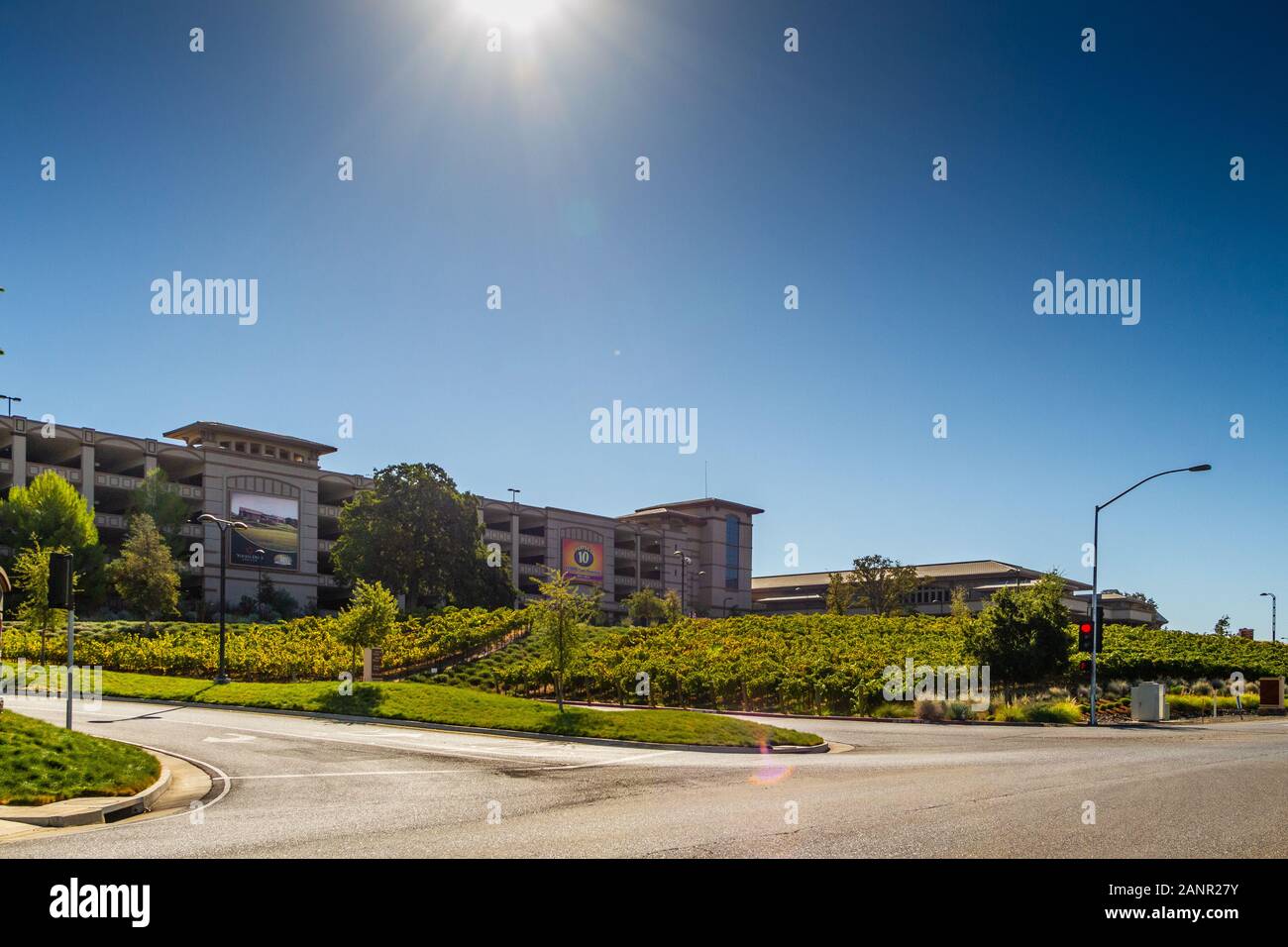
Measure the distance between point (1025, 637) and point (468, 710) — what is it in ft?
72.7

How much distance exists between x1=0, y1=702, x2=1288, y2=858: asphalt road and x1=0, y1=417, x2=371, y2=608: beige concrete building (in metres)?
51.3

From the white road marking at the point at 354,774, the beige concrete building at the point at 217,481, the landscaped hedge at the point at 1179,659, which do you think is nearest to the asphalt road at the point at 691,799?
the white road marking at the point at 354,774

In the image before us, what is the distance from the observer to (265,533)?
76.7 meters

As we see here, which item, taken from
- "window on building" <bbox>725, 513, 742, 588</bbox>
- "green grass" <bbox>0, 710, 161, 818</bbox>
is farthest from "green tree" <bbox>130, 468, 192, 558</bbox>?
"window on building" <bbox>725, 513, 742, 588</bbox>

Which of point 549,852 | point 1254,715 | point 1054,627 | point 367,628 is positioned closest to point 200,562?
point 367,628

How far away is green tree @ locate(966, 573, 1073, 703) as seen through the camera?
3775 cm

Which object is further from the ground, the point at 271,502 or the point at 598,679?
the point at 271,502

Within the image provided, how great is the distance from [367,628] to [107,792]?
2309 centimetres

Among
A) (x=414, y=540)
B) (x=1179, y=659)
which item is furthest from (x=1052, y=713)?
(x=414, y=540)

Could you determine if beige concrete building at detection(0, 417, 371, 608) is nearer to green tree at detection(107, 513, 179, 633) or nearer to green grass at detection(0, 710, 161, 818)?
green tree at detection(107, 513, 179, 633)

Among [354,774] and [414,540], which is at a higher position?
[414,540]

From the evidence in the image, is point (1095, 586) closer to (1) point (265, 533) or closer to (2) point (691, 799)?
(2) point (691, 799)
